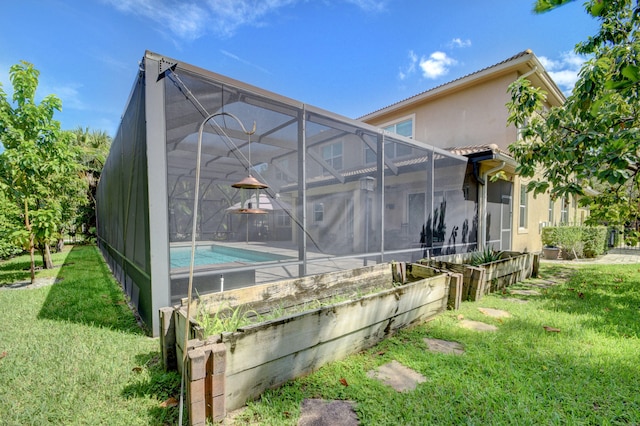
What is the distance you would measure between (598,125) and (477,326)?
3.61 metres

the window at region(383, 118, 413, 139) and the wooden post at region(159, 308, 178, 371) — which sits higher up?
the window at region(383, 118, 413, 139)

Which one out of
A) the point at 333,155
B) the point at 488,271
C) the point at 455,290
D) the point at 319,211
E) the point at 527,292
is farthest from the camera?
the point at 319,211

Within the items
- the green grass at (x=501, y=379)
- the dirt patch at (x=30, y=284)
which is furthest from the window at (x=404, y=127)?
the dirt patch at (x=30, y=284)

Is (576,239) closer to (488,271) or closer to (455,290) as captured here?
(488,271)

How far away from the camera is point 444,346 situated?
262 cm

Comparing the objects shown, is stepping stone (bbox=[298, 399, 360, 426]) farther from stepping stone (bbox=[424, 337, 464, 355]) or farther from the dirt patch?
the dirt patch

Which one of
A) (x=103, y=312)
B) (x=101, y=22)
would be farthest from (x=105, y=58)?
(x=103, y=312)

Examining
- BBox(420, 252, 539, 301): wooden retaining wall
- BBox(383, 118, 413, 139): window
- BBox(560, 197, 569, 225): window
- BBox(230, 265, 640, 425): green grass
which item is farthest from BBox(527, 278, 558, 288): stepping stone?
BBox(560, 197, 569, 225): window

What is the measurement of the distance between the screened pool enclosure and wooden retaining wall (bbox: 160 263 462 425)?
835 millimetres

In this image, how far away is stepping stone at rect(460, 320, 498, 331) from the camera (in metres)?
3.05

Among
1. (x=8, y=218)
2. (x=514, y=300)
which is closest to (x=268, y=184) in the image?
(x=514, y=300)

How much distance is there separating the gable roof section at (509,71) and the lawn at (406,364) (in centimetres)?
638

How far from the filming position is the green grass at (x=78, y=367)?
168 cm

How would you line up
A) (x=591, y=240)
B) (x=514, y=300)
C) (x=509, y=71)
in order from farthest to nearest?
(x=591, y=240) < (x=509, y=71) < (x=514, y=300)
